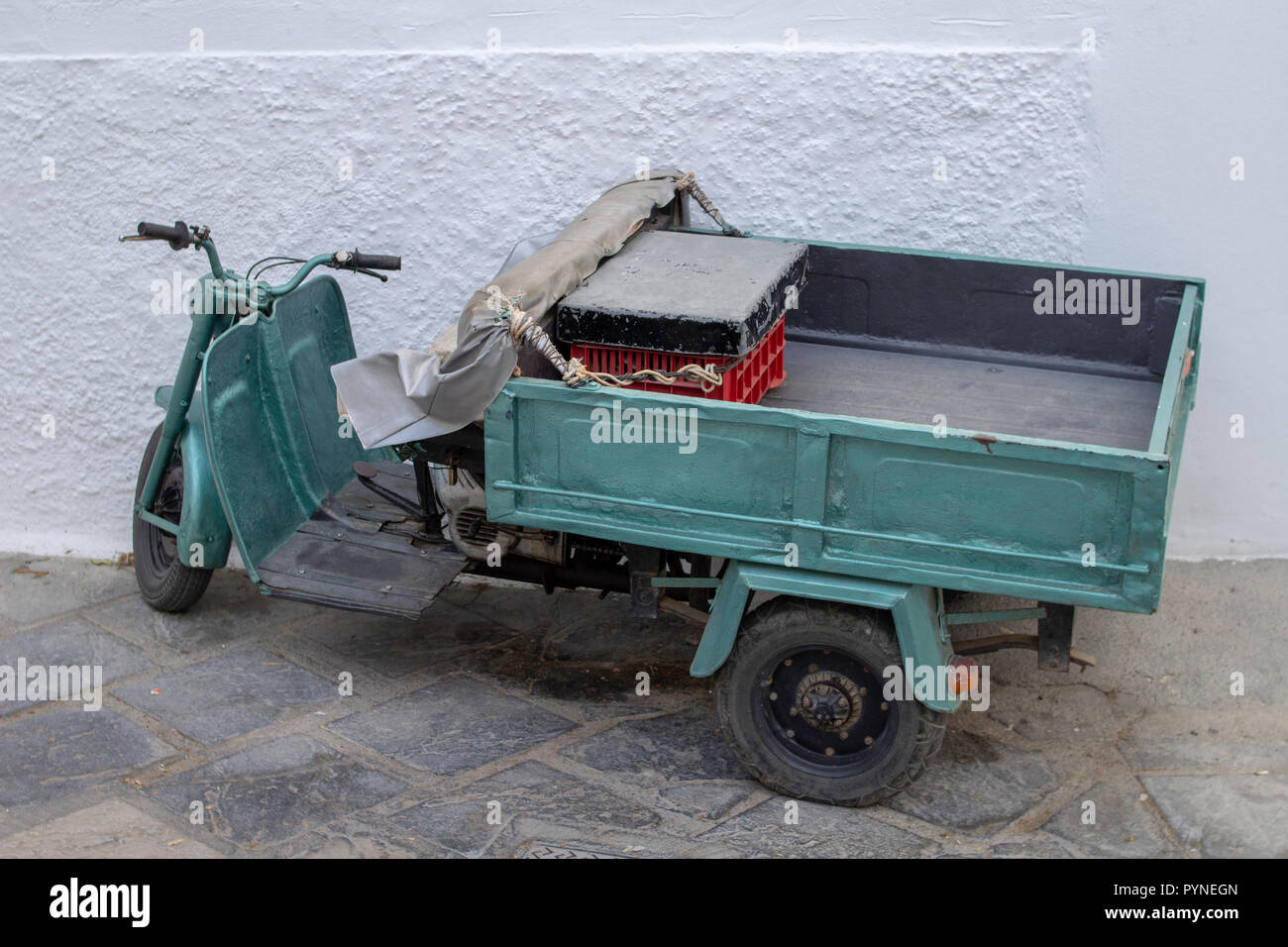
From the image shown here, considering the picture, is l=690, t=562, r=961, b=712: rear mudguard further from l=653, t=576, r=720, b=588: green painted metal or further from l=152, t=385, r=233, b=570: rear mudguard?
l=152, t=385, r=233, b=570: rear mudguard

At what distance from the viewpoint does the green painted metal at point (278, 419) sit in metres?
4.80

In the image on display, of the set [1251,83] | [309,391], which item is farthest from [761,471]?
[1251,83]

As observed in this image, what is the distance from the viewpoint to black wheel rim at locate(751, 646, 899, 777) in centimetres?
408

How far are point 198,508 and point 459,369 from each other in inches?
61.3

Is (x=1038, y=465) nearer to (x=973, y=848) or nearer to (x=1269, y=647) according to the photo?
(x=973, y=848)

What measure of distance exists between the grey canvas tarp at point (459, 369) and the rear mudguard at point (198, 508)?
1.05 metres

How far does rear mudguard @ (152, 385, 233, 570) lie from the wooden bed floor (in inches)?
82.4

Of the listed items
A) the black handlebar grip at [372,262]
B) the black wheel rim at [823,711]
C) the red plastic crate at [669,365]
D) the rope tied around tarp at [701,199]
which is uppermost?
the rope tied around tarp at [701,199]

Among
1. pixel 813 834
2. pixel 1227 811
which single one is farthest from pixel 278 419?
pixel 1227 811

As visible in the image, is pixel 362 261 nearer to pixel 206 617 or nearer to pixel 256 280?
pixel 256 280

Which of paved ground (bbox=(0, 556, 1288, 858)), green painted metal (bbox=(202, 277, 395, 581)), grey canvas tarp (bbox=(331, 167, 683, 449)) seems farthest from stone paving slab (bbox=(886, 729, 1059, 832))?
green painted metal (bbox=(202, 277, 395, 581))

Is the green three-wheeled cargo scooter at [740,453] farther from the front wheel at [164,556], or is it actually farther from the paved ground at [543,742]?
the paved ground at [543,742]

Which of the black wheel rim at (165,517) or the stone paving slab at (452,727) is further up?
the black wheel rim at (165,517)

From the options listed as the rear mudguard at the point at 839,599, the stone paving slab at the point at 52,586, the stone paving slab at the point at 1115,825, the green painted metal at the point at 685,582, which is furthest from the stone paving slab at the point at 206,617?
the stone paving slab at the point at 1115,825
